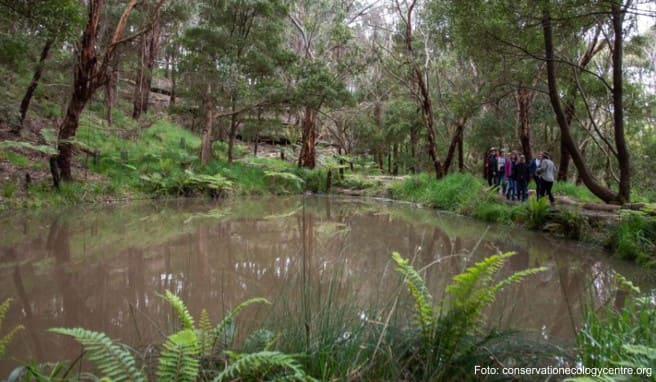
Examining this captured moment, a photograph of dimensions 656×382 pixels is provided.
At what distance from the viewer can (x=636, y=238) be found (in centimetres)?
623

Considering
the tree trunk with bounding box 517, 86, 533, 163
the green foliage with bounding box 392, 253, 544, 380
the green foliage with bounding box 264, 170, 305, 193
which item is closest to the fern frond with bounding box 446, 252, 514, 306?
the green foliage with bounding box 392, 253, 544, 380

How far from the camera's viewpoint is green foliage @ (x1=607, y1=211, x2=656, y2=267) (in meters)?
5.89

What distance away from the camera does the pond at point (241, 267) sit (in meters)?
3.06

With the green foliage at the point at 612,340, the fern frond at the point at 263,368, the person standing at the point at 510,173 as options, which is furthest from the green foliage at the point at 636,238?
the fern frond at the point at 263,368

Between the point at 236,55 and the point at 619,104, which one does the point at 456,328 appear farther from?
the point at 236,55

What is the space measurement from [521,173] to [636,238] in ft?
15.1

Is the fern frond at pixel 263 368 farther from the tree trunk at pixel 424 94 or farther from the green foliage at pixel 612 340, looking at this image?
the tree trunk at pixel 424 94

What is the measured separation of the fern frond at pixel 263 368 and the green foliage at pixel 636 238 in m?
5.97

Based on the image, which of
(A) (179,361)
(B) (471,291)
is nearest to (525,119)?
(B) (471,291)

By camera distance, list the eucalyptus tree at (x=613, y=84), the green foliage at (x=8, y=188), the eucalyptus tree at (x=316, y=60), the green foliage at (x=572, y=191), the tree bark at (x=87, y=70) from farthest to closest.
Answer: the eucalyptus tree at (x=316, y=60), the green foliage at (x=572, y=191), the tree bark at (x=87, y=70), the green foliage at (x=8, y=188), the eucalyptus tree at (x=613, y=84)

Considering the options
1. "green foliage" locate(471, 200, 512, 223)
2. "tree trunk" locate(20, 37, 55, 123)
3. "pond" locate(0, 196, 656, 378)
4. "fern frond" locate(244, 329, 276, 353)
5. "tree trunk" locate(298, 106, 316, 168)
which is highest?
Answer: "tree trunk" locate(20, 37, 55, 123)

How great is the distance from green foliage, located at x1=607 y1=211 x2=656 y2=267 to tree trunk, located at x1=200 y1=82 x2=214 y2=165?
1249cm

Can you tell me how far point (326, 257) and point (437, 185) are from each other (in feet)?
29.7

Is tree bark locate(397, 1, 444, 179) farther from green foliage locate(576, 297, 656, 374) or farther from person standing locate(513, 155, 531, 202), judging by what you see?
green foliage locate(576, 297, 656, 374)
